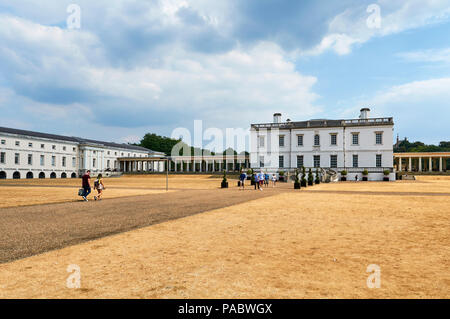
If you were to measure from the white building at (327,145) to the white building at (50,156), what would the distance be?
139 ft

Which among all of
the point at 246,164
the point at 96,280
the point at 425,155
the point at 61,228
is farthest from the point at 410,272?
the point at 246,164

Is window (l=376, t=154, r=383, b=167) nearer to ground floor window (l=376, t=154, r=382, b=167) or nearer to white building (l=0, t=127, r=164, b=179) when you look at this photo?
ground floor window (l=376, t=154, r=382, b=167)

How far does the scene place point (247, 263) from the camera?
4.69 m

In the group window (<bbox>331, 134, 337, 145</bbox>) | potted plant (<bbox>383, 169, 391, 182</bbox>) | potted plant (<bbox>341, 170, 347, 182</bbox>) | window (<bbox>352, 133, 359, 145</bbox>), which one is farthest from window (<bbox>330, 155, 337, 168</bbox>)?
potted plant (<bbox>383, 169, 391, 182</bbox>)

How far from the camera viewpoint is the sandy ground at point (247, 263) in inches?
141

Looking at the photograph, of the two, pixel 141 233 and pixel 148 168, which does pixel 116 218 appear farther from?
pixel 148 168

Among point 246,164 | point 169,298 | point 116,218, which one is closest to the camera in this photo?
point 169,298

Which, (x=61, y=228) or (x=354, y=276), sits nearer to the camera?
(x=354, y=276)

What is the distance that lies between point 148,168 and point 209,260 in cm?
9040

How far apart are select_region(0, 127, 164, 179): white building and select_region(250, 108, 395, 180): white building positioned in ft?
139

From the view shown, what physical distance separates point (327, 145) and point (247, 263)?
51.8m

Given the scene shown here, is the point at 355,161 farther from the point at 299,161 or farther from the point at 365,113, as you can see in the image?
the point at 299,161
